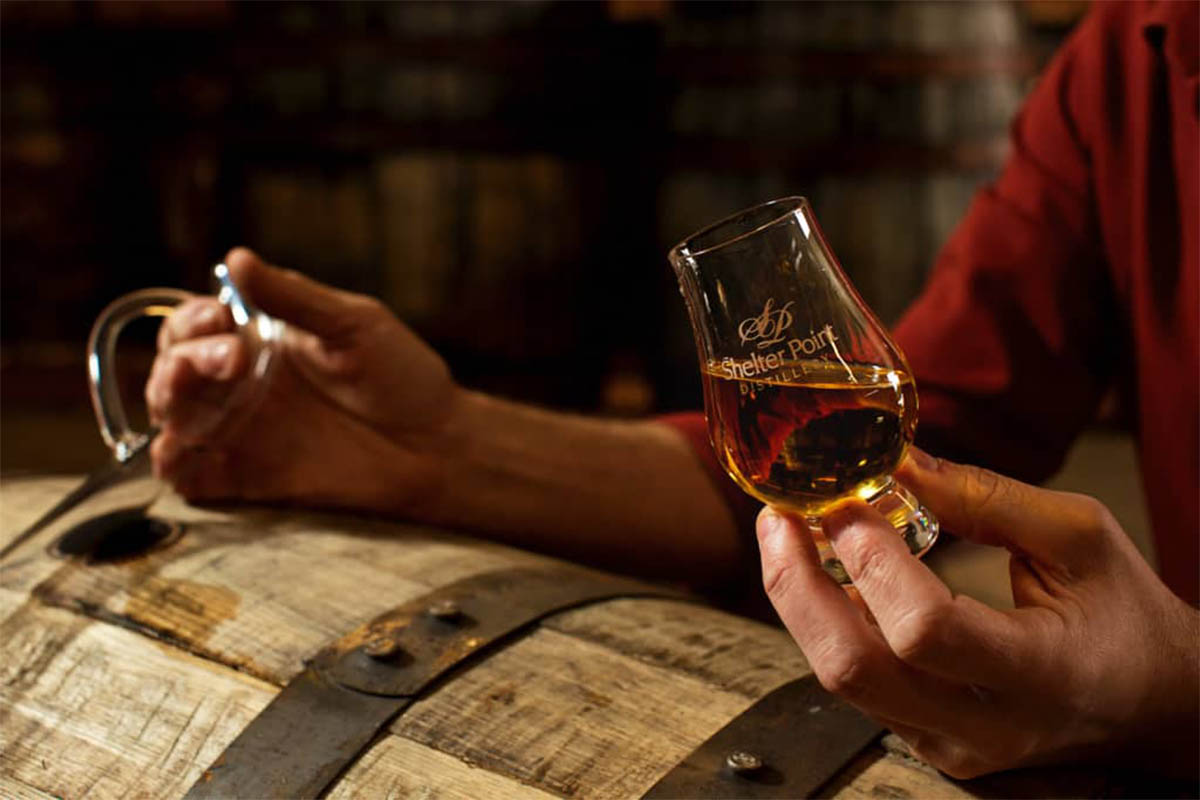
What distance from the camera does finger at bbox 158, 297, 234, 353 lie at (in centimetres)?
112

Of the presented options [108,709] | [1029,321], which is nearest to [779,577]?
[108,709]

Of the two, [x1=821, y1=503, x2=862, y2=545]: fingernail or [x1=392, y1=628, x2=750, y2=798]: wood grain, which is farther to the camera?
[x1=392, y1=628, x2=750, y2=798]: wood grain

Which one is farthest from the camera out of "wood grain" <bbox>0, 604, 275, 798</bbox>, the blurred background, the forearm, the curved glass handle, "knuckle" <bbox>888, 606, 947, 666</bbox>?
the blurred background

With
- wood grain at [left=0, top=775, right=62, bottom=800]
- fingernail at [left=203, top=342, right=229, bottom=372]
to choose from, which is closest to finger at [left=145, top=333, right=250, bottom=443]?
fingernail at [left=203, top=342, right=229, bottom=372]

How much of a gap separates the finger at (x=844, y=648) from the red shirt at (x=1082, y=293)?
→ 576 mm

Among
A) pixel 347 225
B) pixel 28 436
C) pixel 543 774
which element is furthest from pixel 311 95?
pixel 543 774

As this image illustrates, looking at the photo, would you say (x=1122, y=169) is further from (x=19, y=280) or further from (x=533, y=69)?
(x=19, y=280)

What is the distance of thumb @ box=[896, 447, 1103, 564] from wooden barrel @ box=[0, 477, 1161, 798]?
17cm

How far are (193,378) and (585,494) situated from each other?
15.9 inches

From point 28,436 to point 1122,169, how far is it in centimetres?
307

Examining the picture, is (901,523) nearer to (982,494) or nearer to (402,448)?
(982,494)

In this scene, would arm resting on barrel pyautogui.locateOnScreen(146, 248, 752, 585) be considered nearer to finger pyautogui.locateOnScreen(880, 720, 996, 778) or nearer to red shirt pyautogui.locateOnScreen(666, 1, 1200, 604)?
red shirt pyautogui.locateOnScreen(666, 1, 1200, 604)

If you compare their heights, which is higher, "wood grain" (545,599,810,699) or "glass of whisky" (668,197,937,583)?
"glass of whisky" (668,197,937,583)

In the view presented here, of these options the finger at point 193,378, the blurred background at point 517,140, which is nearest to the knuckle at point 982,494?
the finger at point 193,378
